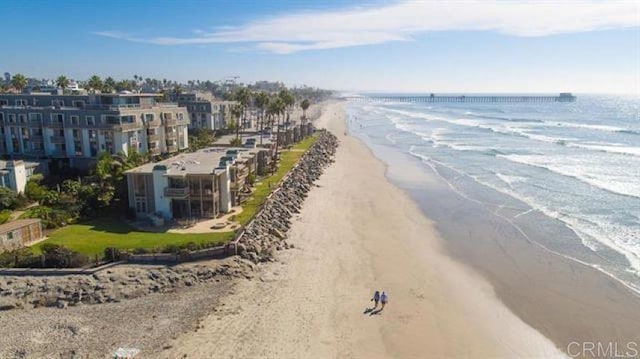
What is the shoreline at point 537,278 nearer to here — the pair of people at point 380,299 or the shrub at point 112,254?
the pair of people at point 380,299

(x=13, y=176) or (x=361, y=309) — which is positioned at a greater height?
(x=13, y=176)

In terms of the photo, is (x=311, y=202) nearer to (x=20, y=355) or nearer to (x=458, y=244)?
(x=458, y=244)

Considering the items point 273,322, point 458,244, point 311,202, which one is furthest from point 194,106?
point 273,322

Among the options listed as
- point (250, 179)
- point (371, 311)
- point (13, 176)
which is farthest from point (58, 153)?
point (371, 311)

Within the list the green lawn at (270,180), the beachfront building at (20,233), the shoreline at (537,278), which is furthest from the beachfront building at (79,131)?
the shoreline at (537,278)

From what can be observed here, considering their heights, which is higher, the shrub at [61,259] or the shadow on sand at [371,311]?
the shrub at [61,259]

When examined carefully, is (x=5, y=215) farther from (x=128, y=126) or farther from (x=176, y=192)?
(x=128, y=126)
